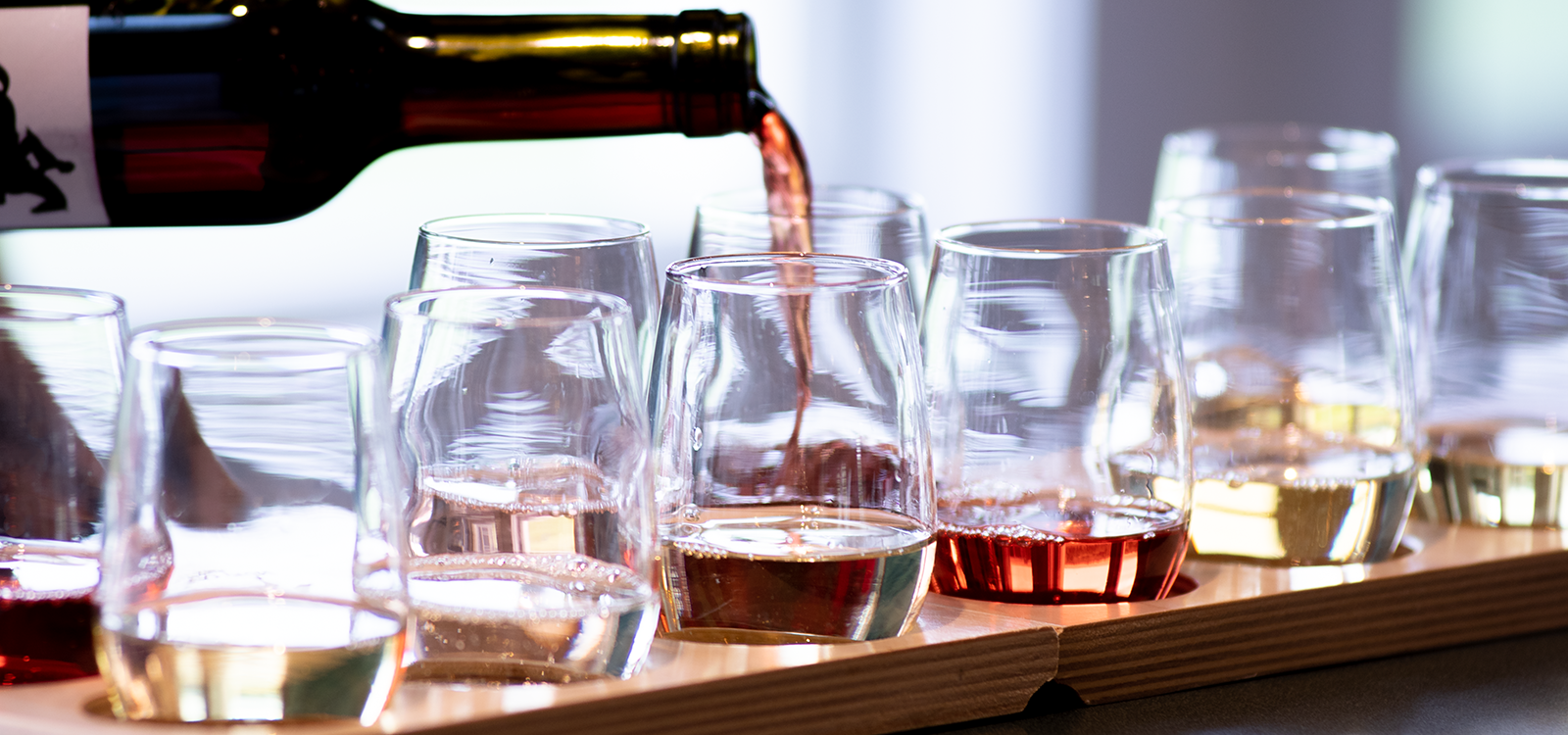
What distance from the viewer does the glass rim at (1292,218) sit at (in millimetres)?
898

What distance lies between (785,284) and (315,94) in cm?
35

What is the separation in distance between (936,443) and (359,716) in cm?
30

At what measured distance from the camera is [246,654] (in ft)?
1.90

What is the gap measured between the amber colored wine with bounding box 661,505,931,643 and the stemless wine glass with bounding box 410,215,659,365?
0.47 feet

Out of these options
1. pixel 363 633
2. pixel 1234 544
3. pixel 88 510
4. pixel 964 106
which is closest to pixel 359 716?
pixel 363 633

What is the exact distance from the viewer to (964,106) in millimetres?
2898

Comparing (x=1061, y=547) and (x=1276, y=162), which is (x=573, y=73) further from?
(x=1276, y=162)

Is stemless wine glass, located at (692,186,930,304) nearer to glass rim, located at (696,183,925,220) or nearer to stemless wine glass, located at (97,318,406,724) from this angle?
glass rim, located at (696,183,925,220)

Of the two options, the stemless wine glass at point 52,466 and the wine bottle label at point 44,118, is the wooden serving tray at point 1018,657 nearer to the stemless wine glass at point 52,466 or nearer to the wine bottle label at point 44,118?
the stemless wine glass at point 52,466

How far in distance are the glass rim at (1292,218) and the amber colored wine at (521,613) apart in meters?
0.40

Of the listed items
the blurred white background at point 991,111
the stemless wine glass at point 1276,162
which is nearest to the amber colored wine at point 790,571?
the stemless wine glass at point 1276,162

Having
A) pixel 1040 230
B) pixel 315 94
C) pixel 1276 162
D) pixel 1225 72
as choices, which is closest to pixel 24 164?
pixel 315 94

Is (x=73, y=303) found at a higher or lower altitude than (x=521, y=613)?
higher

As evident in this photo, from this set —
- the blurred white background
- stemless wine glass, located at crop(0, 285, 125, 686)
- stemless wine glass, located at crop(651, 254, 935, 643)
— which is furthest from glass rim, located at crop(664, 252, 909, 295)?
the blurred white background
